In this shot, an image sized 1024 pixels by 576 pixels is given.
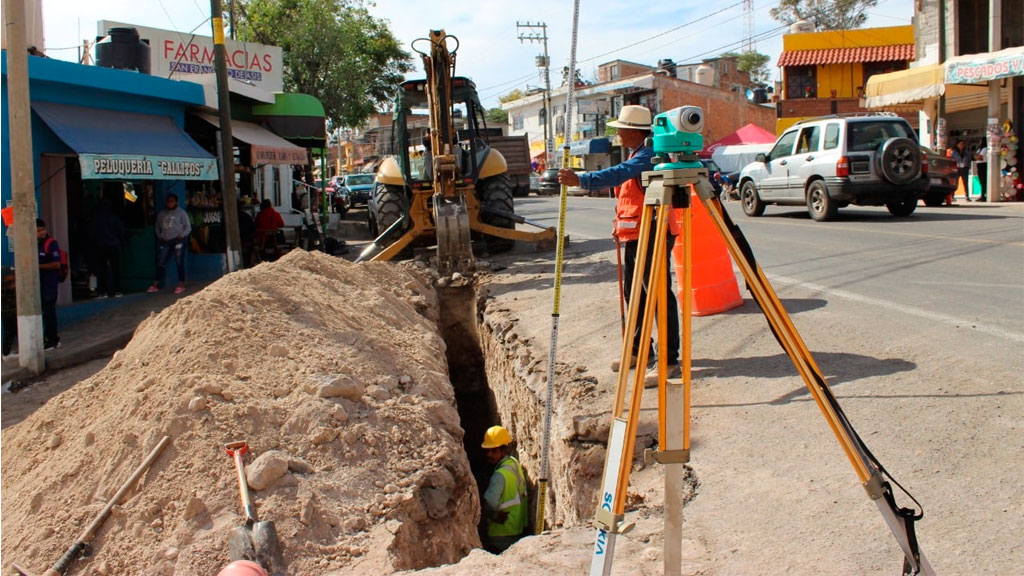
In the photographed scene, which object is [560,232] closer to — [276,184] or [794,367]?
[794,367]

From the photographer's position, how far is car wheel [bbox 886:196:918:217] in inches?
604

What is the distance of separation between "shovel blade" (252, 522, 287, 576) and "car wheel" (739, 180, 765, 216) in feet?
48.1

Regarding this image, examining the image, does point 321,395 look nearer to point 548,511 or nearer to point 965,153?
point 548,511

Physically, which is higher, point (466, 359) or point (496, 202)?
point (496, 202)

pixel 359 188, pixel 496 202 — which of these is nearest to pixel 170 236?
pixel 496 202

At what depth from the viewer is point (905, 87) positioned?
858 inches

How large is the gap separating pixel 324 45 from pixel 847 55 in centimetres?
2265

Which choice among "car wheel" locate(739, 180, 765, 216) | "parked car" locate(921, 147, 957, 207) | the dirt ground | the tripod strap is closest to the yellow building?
"parked car" locate(921, 147, 957, 207)

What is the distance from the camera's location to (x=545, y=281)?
11297mm

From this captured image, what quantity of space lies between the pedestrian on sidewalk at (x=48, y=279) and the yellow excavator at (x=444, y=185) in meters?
4.05

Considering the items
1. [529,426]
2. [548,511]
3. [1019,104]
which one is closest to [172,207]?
[529,426]

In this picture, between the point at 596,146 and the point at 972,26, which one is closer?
the point at 972,26

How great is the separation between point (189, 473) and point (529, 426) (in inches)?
128

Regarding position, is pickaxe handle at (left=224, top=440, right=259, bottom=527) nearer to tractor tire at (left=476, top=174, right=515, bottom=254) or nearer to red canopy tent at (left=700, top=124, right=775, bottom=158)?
tractor tire at (left=476, top=174, right=515, bottom=254)
